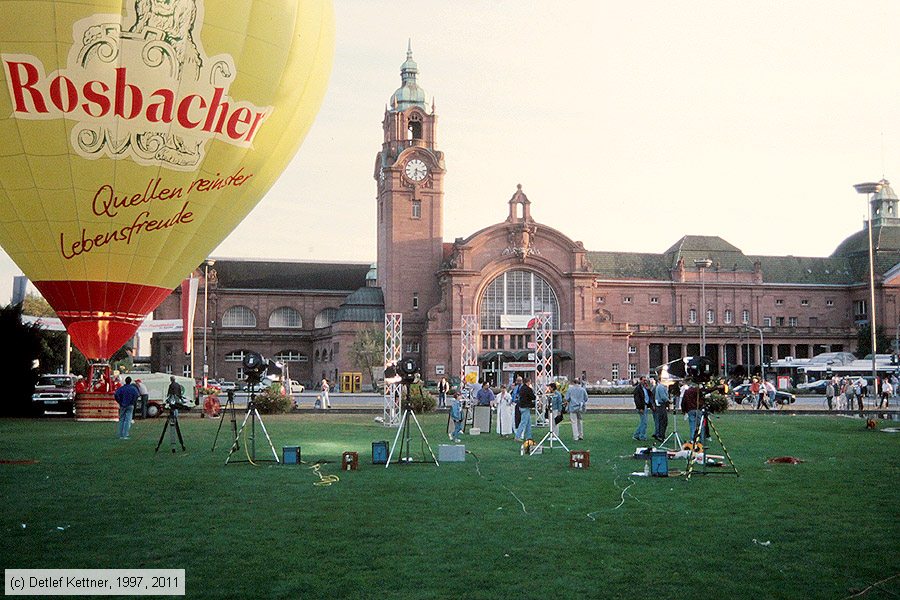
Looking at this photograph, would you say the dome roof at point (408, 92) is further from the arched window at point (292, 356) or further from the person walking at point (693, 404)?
the person walking at point (693, 404)

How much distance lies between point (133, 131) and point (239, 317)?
246 feet

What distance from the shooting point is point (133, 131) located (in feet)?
54.0

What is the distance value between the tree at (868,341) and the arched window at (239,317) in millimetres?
60574

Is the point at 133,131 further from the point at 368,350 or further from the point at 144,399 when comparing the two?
the point at 368,350

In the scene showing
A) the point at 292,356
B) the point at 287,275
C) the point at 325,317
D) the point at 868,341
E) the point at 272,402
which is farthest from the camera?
the point at 287,275

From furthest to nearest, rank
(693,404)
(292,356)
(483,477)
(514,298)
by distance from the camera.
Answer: (292,356)
(514,298)
(693,404)
(483,477)

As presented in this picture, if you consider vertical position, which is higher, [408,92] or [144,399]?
[408,92]

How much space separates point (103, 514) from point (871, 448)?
17.8 m

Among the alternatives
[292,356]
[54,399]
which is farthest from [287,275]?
[54,399]

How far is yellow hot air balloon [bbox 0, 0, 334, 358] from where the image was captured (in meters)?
15.6

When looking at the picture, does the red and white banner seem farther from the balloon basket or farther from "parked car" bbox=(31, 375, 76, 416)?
the balloon basket

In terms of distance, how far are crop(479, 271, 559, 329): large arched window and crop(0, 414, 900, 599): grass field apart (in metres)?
60.8

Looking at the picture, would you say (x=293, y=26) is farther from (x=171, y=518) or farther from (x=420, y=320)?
(x=420, y=320)

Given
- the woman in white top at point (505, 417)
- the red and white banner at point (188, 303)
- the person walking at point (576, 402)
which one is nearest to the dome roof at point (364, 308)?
the red and white banner at point (188, 303)
